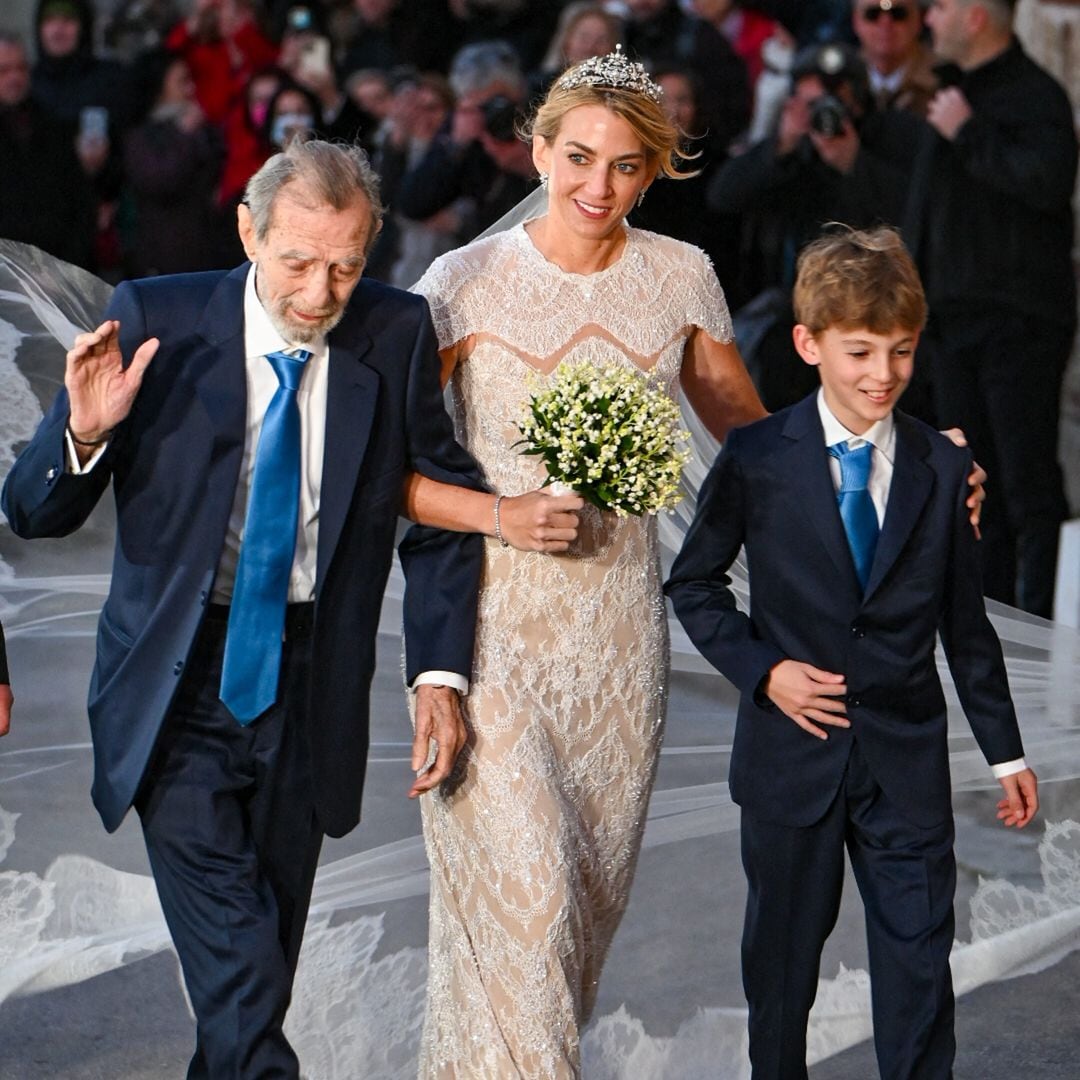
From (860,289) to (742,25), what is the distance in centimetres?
578

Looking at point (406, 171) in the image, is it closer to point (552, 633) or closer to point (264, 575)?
point (552, 633)

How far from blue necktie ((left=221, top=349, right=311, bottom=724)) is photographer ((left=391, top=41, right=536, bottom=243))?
4.79 m

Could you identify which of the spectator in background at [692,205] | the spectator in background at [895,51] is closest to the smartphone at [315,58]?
the spectator in background at [692,205]

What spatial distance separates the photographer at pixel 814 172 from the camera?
7902 mm

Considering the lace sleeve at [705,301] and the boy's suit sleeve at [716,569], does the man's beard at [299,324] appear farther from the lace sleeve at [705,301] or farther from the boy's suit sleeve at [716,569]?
the lace sleeve at [705,301]

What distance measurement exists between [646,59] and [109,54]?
10.7ft

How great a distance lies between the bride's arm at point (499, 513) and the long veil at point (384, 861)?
106cm

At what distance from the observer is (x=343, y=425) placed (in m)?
3.50

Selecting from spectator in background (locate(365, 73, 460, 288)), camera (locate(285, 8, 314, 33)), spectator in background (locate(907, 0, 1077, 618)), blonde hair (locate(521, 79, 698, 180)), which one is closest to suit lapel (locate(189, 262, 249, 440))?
blonde hair (locate(521, 79, 698, 180))

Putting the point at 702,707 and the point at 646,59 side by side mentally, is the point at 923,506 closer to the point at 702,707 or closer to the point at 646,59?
the point at 702,707

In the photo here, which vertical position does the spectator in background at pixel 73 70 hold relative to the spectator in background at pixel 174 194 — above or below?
above

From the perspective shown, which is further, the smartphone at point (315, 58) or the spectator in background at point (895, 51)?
the smartphone at point (315, 58)

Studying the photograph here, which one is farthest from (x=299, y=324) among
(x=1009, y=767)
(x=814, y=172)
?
(x=814, y=172)

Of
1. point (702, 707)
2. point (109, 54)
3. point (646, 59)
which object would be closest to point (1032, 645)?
point (702, 707)
